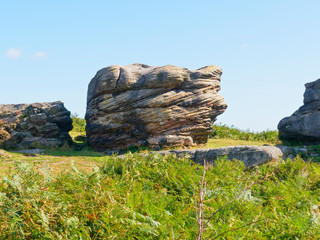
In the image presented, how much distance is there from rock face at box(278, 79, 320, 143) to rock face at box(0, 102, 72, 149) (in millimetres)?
16318

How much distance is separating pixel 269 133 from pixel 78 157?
60.4ft

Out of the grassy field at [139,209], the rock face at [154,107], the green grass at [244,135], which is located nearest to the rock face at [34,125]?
the rock face at [154,107]

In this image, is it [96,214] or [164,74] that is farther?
[164,74]

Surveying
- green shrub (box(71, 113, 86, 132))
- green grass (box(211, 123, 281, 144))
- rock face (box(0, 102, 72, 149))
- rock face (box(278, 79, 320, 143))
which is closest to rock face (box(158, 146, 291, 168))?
rock face (box(278, 79, 320, 143))

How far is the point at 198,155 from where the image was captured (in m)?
11.4

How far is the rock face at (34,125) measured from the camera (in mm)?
21031

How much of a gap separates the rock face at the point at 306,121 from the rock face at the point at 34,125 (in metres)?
16.3

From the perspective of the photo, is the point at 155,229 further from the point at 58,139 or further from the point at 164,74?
the point at 58,139

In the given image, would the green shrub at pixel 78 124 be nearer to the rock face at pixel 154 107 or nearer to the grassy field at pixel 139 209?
the rock face at pixel 154 107

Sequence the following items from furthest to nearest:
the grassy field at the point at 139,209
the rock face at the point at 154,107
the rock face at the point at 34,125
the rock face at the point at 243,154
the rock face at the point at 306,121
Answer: the rock face at the point at 34,125 < the rock face at the point at 306,121 < the rock face at the point at 154,107 < the rock face at the point at 243,154 < the grassy field at the point at 139,209

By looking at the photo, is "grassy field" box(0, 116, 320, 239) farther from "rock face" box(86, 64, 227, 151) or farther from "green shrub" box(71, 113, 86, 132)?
"green shrub" box(71, 113, 86, 132)

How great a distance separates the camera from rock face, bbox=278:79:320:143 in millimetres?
20250

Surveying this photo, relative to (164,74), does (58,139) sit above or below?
below

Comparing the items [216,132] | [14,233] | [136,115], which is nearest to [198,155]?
[14,233]
